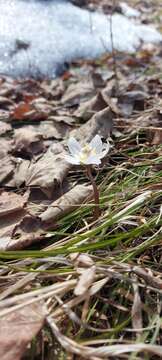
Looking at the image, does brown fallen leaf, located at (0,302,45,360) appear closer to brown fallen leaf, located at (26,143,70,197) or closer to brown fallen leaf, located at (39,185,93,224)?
brown fallen leaf, located at (39,185,93,224)

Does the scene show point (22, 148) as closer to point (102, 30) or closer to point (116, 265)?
point (116, 265)

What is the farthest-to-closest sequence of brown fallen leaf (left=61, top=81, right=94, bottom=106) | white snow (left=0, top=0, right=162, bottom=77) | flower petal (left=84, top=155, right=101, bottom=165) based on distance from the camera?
white snow (left=0, top=0, right=162, bottom=77) < brown fallen leaf (left=61, top=81, right=94, bottom=106) < flower petal (left=84, top=155, right=101, bottom=165)

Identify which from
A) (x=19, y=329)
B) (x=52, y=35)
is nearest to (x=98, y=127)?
(x=19, y=329)

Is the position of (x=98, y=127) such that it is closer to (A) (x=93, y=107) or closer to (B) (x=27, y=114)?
(A) (x=93, y=107)

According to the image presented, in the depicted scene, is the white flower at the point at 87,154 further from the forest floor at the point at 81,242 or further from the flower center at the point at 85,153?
the forest floor at the point at 81,242

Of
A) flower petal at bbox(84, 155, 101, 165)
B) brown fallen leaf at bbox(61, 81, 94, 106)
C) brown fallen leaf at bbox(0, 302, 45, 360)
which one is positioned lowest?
brown fallen leaf at bbox(61, 81, 94, 106)

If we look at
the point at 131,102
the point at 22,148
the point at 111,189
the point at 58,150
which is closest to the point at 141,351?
the point at 111,189

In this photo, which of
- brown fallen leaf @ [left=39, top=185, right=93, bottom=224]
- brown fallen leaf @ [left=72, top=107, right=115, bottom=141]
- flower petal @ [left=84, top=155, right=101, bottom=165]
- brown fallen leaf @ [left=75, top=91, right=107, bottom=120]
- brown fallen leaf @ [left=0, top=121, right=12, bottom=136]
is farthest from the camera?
brown fallen leaf @ [left=75, top=91, right=107, bottom=120]

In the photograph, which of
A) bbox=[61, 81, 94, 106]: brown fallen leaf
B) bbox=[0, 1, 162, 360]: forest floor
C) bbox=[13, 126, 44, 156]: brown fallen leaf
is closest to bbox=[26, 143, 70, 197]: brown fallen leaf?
bbox=[0, 1, 162, 360]: forest floor
